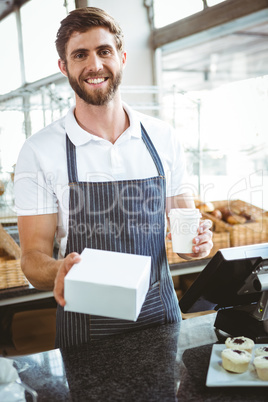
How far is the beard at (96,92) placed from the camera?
1617 millimetres

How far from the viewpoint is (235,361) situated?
1123 mm

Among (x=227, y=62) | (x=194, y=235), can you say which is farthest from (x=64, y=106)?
(x=227, y=62)

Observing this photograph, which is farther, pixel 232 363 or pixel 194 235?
pixel 194 235

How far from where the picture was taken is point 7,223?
3305mm

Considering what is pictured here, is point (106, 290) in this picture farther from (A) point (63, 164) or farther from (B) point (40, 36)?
(B) point (40, 36)

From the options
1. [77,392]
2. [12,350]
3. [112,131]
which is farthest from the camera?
[12,350]

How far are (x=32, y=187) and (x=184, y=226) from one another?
1.90 ft

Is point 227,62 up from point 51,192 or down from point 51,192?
up

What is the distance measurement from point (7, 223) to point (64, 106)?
990mm

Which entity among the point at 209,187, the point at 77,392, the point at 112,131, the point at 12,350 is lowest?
the point at 12,350

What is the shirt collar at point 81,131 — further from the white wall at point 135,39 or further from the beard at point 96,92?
the white wall at point 135,39

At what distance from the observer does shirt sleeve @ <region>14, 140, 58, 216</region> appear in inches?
61.9

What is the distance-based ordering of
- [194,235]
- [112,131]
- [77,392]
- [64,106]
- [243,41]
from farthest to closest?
[243,41], [64,106], [112,131], [194,235], [77,392]

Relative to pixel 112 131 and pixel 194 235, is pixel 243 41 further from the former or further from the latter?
pixel 194 235
